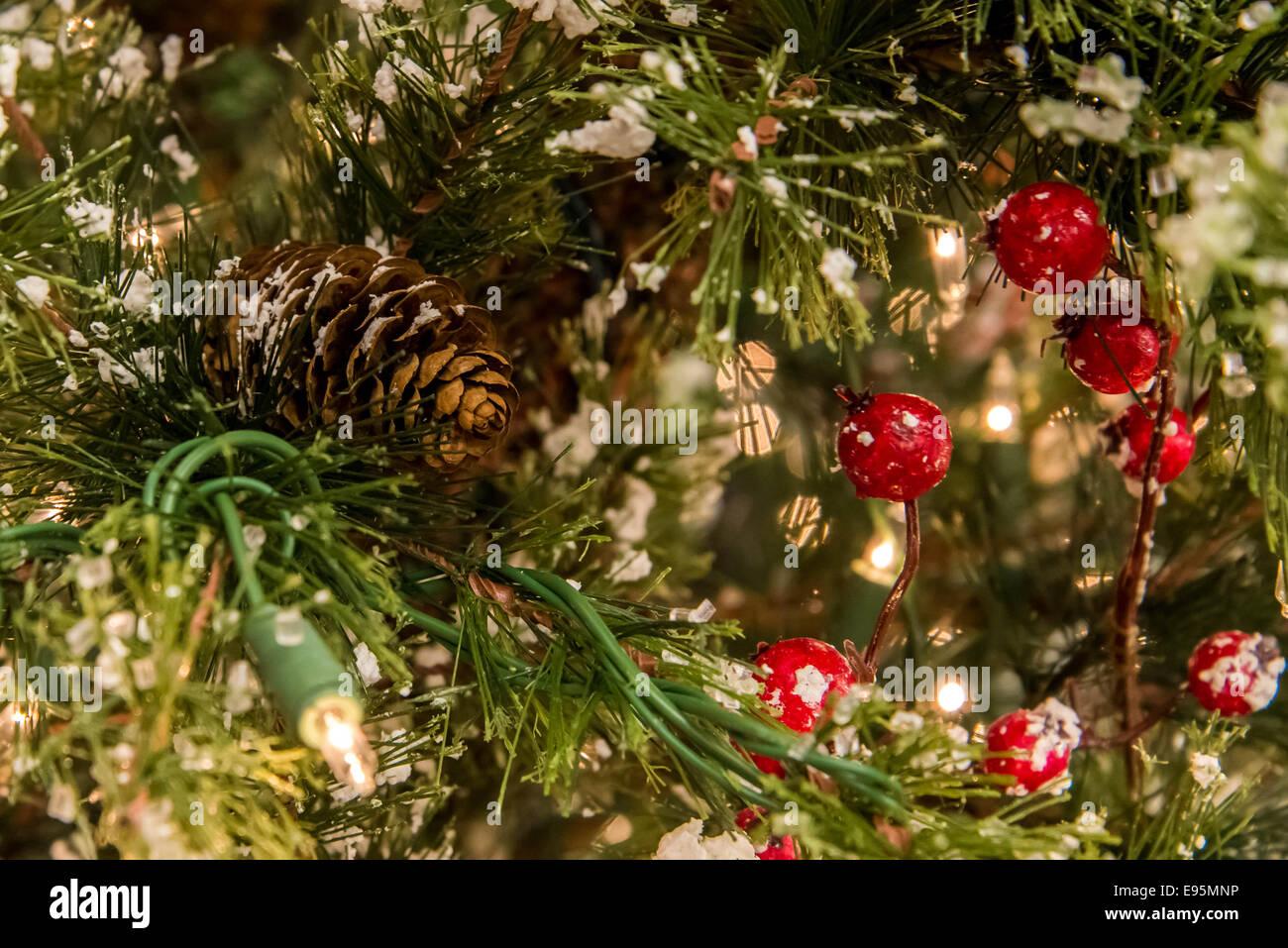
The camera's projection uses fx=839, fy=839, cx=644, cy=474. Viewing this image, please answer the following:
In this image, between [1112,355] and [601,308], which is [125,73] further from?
[1112,355]

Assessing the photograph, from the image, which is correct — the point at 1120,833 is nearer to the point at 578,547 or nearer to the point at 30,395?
the point at 578,547

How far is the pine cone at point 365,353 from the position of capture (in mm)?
353

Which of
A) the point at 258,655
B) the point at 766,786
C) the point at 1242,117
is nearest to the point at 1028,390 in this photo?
the point at 1242,117

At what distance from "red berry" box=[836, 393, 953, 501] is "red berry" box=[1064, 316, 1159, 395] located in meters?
0.07

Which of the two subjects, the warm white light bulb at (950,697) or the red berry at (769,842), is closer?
the red berry at (769,842)

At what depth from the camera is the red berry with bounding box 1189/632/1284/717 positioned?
1.41 ft

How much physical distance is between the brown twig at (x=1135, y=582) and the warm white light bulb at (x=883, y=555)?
17cm

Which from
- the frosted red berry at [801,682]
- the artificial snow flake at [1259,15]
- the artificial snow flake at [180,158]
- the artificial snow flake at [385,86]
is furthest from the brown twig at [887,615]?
the artificial snow flake at [180,158]

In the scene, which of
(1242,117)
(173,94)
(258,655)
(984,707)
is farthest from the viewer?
(173,94)

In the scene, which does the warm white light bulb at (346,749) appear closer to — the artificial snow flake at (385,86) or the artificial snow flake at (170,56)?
the artificial snow flake at (385,86)

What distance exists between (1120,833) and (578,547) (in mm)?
374

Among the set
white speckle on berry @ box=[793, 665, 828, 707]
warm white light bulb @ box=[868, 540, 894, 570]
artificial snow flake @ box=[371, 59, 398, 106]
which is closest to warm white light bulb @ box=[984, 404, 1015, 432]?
warm white light bulb @ box=[868, 540, 894, 570]

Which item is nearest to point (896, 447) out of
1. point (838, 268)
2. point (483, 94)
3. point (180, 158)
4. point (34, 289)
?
point (838, 268)
